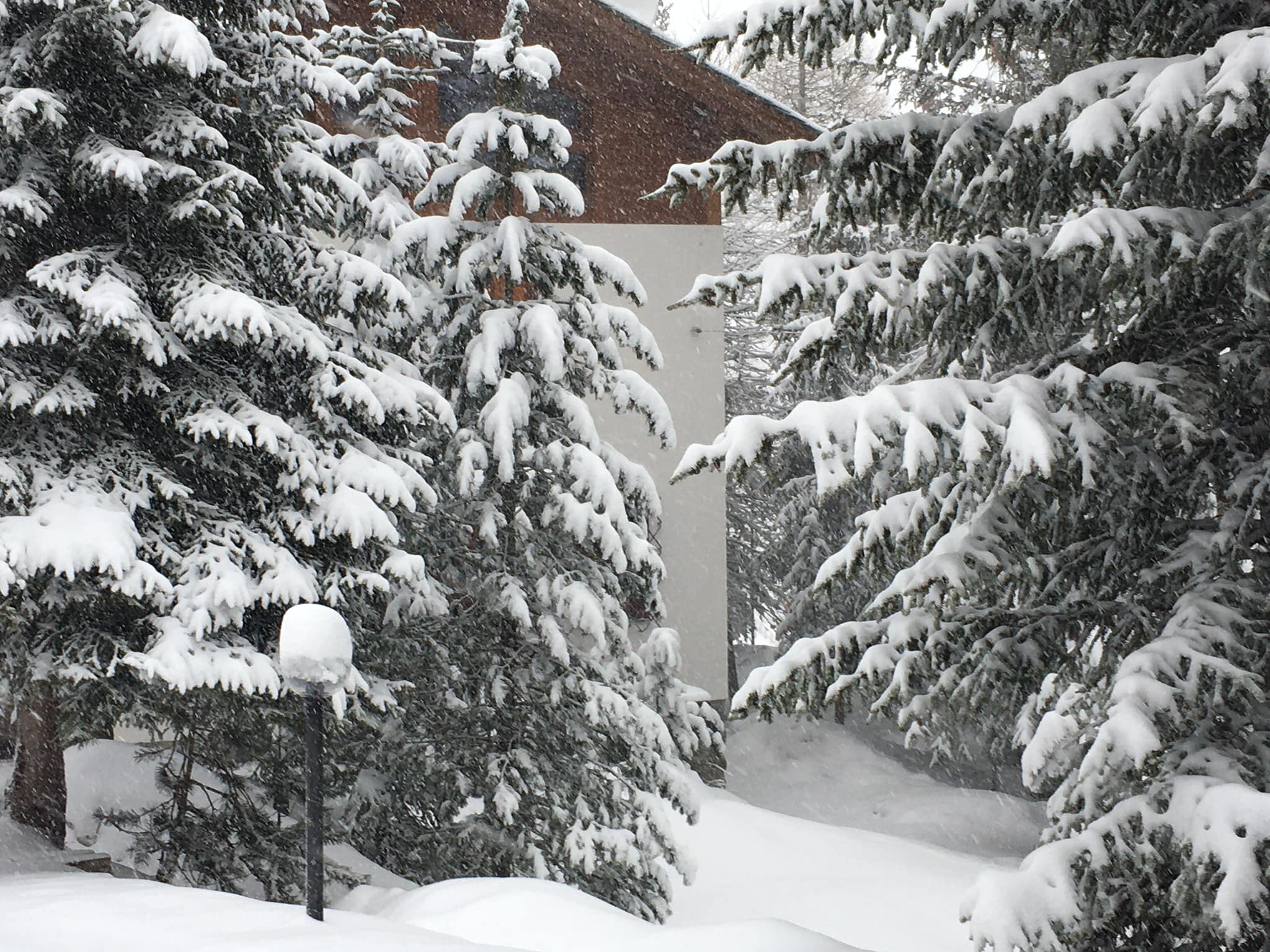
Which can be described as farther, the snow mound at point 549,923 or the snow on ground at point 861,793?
the snow on ground at point 861,793

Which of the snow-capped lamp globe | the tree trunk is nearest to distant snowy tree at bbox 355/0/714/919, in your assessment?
the tree trunk

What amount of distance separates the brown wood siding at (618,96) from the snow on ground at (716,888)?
8066 millimetres

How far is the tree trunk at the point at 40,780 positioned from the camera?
23.1 feet

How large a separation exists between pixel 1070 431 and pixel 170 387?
5.07m

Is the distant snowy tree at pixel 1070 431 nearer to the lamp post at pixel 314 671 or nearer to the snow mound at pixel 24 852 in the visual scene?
the lamp post at pixel 314 671

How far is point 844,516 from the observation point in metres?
20.3

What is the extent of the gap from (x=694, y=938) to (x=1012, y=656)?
1.66m

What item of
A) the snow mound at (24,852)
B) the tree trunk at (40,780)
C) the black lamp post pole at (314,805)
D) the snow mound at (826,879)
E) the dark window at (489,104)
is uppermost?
the dark window at (489,104)

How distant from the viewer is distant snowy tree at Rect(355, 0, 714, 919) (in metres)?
8.42

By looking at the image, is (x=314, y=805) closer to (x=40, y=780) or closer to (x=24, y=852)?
(x=24, y=852)

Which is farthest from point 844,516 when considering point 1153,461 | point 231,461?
point 1153,461

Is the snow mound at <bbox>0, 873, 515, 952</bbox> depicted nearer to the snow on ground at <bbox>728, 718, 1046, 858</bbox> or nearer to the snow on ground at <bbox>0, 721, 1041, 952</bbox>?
the snow on ground at <bbox>0, 721, 1041, 952</bbox>

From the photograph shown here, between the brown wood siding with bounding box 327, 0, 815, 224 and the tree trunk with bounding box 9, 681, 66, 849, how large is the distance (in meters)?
10.2

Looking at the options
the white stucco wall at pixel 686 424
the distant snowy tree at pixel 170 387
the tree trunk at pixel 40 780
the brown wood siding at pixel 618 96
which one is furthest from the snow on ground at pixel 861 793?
the tree trunk at pixel 40 780
